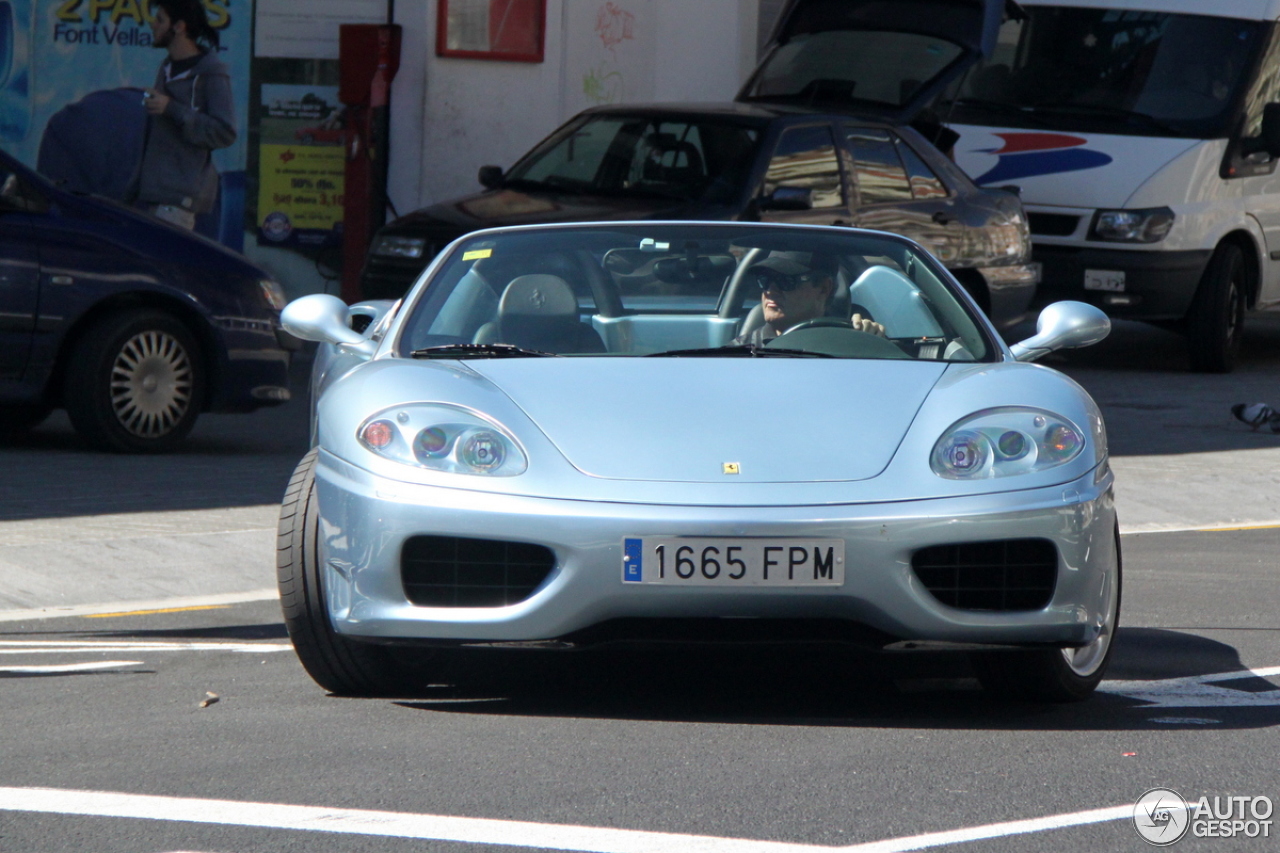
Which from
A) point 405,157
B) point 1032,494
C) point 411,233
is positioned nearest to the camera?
point 1032,494

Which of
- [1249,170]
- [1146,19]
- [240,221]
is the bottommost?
[240,221]

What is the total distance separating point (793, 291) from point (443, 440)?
140cm

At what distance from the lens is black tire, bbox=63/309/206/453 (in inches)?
380

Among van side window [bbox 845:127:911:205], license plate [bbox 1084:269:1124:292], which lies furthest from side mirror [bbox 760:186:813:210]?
license plate [bbox 1084:269:1124:292]

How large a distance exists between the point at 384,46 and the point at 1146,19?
5.57 metres

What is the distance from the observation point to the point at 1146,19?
15234 mm

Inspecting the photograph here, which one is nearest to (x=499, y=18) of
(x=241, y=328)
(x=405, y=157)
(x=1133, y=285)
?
(x=405, y=157)

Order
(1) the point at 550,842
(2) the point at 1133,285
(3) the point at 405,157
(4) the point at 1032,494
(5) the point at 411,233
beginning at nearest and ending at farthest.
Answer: (1) the point at 550,842 → (4) the point at 1032,494 → (5) the point at 411,233 → (2) the point at 1133,285 → (3) the point at 405,157

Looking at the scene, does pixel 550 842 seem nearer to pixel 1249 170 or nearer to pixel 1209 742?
pixel 1209 742

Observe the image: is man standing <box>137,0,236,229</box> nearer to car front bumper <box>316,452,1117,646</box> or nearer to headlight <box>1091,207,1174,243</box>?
headlight <box>1091,207,1174,243</box>

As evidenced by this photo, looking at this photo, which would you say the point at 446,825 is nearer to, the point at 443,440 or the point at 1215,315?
the point at 443,440

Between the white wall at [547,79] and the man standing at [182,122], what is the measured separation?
10.4 feet

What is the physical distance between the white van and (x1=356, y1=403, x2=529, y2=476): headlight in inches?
398

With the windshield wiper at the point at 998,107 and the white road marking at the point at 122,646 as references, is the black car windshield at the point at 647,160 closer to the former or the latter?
the windshield wiper at the point at 998,107
